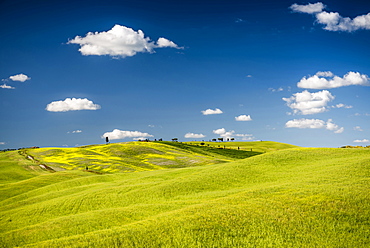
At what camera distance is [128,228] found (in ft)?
59.9

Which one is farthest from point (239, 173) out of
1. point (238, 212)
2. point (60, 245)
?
point (60, 245)

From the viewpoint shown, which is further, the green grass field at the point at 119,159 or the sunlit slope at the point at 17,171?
the green grass field at the point at 119,159

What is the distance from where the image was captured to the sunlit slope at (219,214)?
16.1m

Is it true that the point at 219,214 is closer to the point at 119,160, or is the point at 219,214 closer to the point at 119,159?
the point at 119,160

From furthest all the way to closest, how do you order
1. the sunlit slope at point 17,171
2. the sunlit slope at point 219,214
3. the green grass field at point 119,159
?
the green grass field at point 119,159 < the sunlit slope at point 17,171 < the sunlit slope at point 219,214

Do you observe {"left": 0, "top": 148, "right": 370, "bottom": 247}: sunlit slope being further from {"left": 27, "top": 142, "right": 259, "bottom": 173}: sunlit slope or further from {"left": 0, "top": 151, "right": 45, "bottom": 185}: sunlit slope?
{"left": 27, "top": 142, "right": 259, "bottom": 173}: sunlit slope

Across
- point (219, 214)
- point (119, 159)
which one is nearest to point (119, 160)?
point (119, 159)

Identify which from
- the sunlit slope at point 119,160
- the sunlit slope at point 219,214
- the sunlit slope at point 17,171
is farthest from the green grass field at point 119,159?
the sunlit slope at point 219,214

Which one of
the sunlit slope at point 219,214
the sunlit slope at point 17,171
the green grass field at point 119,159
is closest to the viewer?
the sunlit slope at point 219,214

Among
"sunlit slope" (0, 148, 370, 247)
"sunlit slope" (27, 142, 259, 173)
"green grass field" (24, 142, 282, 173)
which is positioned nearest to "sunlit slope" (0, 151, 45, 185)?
"green grass field" (24, 142, 282, 173)

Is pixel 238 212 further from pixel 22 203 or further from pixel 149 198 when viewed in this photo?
pixel 22 203

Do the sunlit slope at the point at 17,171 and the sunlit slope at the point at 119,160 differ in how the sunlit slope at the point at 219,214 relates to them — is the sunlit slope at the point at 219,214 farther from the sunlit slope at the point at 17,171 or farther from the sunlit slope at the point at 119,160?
the sunlit slope at the point at 119,160

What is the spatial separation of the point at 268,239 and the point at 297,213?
3.81 metres

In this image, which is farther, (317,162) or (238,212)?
(317,162)
